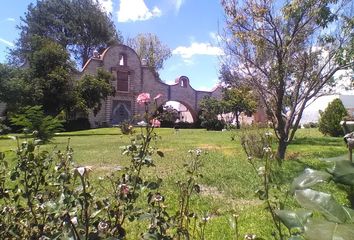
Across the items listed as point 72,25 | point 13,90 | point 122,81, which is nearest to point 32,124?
point 13,90

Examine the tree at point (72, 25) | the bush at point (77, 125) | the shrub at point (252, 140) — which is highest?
the tree at point (72, 25)

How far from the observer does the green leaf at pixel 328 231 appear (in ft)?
1.55

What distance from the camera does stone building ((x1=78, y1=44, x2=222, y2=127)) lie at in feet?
128


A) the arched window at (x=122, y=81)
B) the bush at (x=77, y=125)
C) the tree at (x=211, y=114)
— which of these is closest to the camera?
the bush at (x=77, y=125)

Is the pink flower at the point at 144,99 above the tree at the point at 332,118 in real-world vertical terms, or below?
below

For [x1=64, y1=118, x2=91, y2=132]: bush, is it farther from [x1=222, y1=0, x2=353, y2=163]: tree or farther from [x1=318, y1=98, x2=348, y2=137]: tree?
[x1=222, y1=0, x2=353, y2=163]: tree

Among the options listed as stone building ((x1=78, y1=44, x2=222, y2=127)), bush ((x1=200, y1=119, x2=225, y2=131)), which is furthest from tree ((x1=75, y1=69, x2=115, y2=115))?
bush ((x1=200, y1=119, x2=225, y2=131))

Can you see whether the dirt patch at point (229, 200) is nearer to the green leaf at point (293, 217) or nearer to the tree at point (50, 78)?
the green leaf at point (293, 217)

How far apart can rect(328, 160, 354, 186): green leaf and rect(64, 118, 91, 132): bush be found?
111 feet

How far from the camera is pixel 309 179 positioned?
0.68 meters

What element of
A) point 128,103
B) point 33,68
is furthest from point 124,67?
point 33,68

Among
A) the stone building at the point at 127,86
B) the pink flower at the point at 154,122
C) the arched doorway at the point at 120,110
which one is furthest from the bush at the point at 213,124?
the pink flower at the point at 154,122

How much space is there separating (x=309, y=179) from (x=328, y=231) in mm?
198

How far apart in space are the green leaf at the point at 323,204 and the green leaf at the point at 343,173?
59 mm
